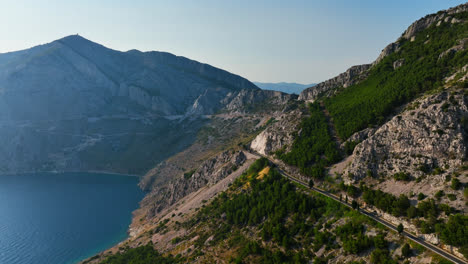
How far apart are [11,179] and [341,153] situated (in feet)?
727

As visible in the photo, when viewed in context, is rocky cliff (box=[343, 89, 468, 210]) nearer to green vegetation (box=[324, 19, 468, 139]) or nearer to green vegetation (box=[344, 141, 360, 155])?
green vegetation (box=[344, 141, 360, 155])

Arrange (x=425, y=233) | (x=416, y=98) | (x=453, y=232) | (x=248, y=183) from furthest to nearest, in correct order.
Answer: (x=248, y=183) < (x=416, y=98) < (x=425, y=233) < (x=453, y=232)

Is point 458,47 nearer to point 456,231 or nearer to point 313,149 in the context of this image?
point 313,149

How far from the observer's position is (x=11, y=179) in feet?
612

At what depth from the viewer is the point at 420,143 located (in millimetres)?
56594

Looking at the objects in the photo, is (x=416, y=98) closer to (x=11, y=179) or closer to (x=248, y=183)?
(x=248, y=183)

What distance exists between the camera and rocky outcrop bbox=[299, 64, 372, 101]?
126812 mm

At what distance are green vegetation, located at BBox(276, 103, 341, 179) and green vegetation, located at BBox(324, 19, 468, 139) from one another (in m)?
5.42

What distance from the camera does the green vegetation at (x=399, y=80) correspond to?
7612 centimetres

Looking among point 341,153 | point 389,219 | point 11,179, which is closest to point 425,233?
point 389,219

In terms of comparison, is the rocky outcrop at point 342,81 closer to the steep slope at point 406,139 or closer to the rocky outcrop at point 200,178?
the steep slope at point 406,139

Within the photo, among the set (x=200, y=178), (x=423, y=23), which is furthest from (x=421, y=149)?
(x=423, y=23)

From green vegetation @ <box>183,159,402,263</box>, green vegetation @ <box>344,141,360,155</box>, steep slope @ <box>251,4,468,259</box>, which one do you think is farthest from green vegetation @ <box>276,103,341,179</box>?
green vegetation @ <box>183,159,402,263</box>

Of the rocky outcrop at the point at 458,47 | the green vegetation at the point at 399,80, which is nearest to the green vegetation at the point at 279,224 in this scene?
the green vegetation at the point at 399,80
